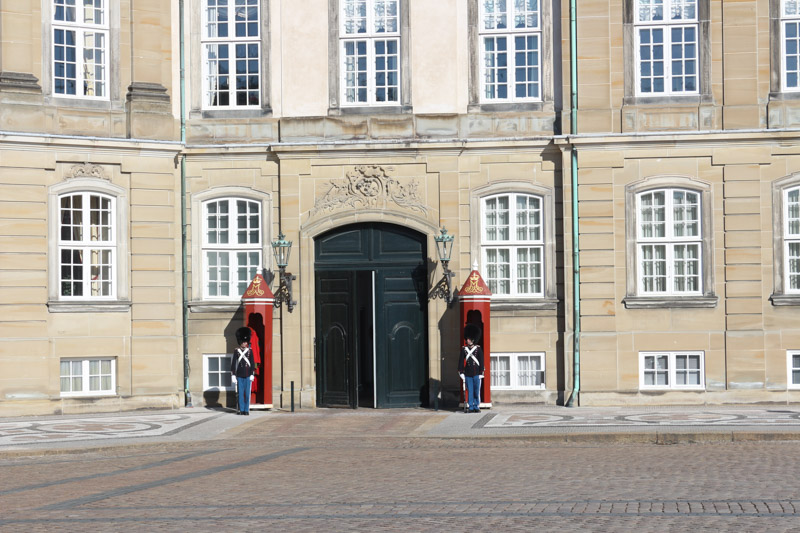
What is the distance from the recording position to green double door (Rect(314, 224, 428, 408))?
24703 mm

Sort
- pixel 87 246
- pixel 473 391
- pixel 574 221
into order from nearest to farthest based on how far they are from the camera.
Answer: pixel 473 391 < pixel 87 246 < pixel 574 221

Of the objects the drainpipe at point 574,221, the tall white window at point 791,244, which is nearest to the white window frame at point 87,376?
the drainpipe at point 574,221

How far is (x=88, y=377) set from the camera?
2406cm

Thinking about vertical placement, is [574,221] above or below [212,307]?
above

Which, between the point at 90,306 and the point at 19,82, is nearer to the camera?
the point at 19,82

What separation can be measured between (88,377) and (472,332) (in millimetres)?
7163

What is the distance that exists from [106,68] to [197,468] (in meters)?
11.1

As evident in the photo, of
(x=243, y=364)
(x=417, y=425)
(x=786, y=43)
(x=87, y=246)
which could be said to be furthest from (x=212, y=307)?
(x=786, y=43)

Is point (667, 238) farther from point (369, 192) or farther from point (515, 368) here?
point (369, 192)

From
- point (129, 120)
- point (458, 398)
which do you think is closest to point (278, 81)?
point (129, 120)

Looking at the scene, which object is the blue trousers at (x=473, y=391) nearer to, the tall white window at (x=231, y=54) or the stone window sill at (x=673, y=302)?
the stone window sill at (x=673, y=302)

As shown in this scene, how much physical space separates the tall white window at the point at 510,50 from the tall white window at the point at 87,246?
24.8ft

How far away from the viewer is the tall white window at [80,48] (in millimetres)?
24156

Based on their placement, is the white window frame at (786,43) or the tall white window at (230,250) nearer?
the white window frame at (786,43)
